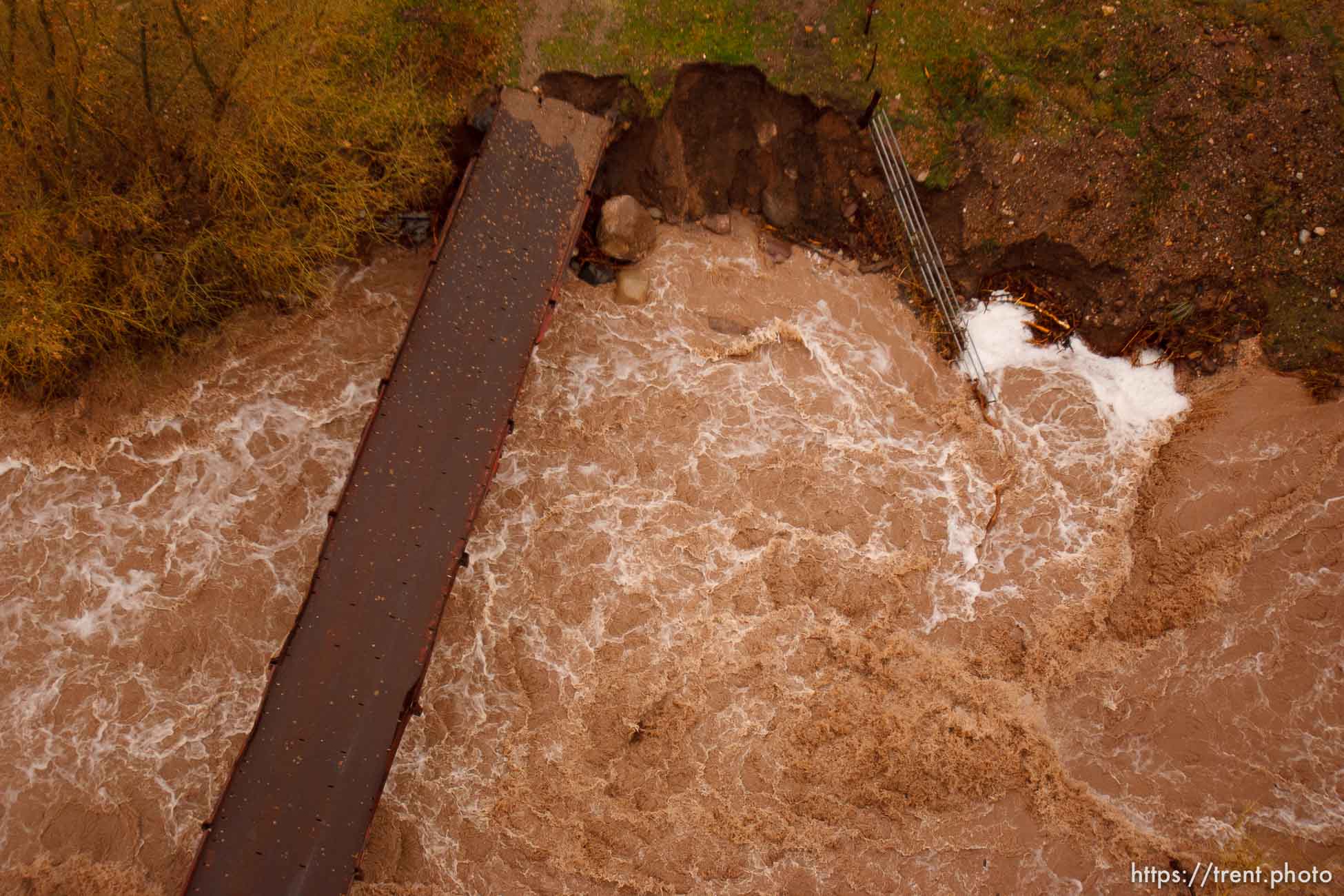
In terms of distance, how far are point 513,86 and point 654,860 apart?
44.4 feet

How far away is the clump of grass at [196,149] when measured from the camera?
12130 mm

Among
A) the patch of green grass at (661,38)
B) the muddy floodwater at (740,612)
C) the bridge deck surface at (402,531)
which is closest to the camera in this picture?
the bridge deck surface at (402,531)

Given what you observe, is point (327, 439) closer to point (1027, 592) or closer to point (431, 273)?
point (431, 273)

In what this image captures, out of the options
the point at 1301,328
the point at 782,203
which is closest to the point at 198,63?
the point at 782,203

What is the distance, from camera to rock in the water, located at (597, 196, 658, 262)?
1425cm

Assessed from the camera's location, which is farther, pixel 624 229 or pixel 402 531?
pixel 624 229

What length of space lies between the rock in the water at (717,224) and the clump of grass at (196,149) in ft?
15.2

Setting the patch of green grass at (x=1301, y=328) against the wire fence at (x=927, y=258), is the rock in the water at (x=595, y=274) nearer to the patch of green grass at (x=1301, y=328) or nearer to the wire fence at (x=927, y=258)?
the wire fence at (x=927, y=258)

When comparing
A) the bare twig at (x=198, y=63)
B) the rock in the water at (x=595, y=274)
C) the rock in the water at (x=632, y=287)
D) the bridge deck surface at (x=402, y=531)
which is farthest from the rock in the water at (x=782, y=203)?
the bare twig at (x=198, y=63)

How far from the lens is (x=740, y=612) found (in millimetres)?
13789

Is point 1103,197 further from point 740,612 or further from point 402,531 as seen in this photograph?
point 402,531

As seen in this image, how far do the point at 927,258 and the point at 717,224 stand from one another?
3.93 metres

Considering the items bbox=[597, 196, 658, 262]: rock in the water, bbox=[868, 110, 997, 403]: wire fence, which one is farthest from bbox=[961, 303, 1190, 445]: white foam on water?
bbox=[597, 196, 658, 262]: rock in the water

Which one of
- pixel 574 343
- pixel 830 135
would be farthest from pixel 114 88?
pixel 830 135
